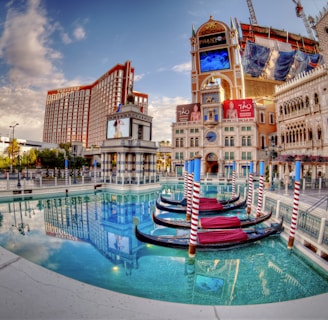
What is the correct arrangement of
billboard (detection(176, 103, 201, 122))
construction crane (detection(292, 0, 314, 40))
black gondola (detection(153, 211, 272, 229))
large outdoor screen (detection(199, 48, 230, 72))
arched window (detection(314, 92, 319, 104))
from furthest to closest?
construction crane (detection(292, 0, 314, 40)) → large outdoor screen (detection(199, 48, 230, 72)) → billboard (detection(176, 103, 201, 122)) → arched window (detection(314, 92, 319, 104)) → black gondola (detection(153, 211, 272, 229))

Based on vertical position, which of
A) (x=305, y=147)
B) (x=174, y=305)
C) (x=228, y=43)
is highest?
(x=228, y=43)

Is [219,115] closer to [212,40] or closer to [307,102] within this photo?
[307,102]

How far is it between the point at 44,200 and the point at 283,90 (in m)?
29.3

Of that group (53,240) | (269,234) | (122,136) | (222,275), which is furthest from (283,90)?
(53,240)

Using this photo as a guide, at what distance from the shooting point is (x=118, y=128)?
2888cm

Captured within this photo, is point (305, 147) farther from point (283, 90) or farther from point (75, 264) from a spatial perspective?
point (75, 264)

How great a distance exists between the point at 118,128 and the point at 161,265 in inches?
927

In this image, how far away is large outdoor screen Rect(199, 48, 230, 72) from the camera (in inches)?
1853

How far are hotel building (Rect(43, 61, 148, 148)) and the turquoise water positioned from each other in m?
66.2

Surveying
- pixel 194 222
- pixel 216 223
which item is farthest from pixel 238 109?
pixel 194 222

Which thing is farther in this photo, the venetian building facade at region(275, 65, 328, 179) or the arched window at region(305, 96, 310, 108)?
the arched window at region(305, 96, 310, 108)

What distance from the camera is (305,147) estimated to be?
76.7 feet

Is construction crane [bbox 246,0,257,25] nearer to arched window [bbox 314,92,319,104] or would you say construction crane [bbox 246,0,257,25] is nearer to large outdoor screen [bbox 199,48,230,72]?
large outdoor screen [bbox 199,48,230,72]

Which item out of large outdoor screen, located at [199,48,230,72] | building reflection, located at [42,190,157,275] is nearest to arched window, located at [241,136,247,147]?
large outdoor screen, located at [199,48,230,72]
